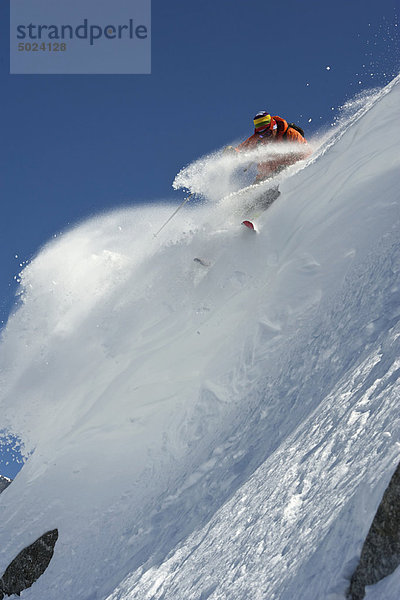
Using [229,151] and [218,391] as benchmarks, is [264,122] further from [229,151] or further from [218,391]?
[218,391]

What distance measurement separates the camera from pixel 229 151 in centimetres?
1309

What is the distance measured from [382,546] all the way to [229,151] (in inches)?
455

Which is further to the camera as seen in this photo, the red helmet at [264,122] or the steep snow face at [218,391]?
the red helmet at [264,122]

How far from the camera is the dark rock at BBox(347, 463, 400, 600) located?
2625 millimetres

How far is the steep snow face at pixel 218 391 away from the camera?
149 inches

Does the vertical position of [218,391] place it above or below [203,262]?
below

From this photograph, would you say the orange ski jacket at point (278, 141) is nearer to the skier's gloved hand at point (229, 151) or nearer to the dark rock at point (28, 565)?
the skier's gloved hand at point (229, 151)

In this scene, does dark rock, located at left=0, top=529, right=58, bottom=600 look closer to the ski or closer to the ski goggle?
the ski

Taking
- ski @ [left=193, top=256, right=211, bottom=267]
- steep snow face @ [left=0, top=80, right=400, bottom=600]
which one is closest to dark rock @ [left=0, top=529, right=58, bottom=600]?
steep snow face @ [left=0, top=80, right=400, bottom=600]

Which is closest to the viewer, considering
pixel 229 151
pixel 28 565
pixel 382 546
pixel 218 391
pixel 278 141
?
pixel 382 546

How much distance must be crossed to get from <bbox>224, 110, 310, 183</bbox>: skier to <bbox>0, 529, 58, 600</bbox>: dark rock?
352 inches

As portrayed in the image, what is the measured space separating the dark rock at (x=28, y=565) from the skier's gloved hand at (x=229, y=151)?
938 centimetres

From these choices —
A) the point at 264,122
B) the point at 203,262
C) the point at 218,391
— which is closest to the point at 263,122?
the point at 264,122

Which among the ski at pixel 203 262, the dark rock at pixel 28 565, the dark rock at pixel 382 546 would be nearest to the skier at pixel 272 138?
the ski at pixel 203 262
